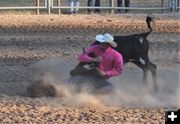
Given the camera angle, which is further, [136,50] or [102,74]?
→ [136,50]

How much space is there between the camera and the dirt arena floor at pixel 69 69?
23.6 feet

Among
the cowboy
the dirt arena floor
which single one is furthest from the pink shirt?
the dirt arena floor

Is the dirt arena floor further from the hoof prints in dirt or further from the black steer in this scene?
the black steer

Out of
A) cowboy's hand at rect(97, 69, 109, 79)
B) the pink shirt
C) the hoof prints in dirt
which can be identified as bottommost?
the hoof prints in dirt

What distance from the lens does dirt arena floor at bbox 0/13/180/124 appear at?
7199 millimetres

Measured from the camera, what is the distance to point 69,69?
10.4 metres

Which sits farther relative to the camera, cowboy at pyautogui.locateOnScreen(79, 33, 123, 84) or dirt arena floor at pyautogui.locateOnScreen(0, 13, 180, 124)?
cowboy at pyautogui.locateOnScreen(79, 33, 123, 84)

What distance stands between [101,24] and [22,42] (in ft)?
12.4

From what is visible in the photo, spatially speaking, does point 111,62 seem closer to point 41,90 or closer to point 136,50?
point 136,50

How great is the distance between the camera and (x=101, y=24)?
17.7 meters

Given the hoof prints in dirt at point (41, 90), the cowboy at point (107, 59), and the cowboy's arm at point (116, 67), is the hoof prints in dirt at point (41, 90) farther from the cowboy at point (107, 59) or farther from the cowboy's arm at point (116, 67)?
the cowboy's arm at point (116, 67)

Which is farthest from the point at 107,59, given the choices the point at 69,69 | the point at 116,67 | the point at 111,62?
the point at 69,69

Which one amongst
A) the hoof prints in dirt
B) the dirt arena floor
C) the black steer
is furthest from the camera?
the black steer

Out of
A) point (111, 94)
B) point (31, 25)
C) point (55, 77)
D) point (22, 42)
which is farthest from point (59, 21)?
point (111, 94)
